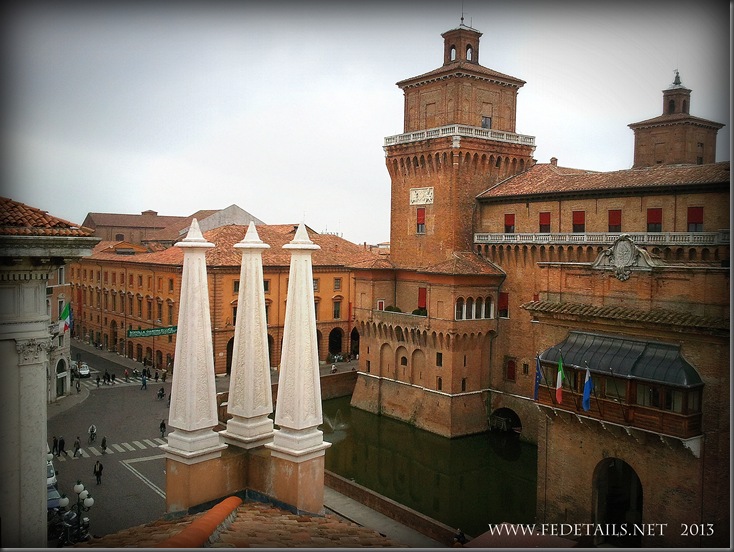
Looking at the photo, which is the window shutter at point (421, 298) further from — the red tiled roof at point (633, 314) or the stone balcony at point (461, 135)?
the red tiled roof at point (633, 314)

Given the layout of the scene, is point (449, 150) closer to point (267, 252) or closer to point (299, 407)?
point (267, 252)

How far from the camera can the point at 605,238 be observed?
3369 cm

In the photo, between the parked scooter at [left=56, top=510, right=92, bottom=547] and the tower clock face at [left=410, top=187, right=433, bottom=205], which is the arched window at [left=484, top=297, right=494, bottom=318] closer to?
the tower clock face at [left=410, top=187, right=433, bottom=205]

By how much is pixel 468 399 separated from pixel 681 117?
28.0 meters

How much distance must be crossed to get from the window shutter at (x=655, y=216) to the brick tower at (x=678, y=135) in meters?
19.2

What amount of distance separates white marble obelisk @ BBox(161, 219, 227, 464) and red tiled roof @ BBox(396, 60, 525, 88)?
99.6 ft

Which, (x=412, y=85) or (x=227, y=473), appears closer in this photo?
(x=227, y=473)

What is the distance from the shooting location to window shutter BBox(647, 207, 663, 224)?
32594 millimetres

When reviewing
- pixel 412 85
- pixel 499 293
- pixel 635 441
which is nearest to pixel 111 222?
pixel 412 85

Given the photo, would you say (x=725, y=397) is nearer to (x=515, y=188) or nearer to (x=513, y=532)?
(x=513, y=532)

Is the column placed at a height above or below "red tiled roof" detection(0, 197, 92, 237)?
below

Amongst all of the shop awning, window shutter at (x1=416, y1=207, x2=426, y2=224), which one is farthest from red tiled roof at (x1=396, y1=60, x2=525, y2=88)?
the shop awning

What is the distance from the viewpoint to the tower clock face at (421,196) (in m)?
42.3

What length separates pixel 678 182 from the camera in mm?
31422
